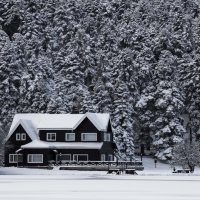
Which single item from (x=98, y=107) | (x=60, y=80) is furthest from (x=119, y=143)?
(x=60, y=80)

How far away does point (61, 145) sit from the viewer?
89375 millimetres

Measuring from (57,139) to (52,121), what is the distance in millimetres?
2849

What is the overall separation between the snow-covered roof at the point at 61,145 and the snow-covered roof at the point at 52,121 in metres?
1.59

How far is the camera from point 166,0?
139000 mm

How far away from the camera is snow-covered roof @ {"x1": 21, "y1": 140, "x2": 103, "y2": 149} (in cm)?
8788

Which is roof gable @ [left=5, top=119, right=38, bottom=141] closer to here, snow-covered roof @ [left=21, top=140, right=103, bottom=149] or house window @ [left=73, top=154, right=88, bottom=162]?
snow-covered roof @ [left=21, top=140, right=103, bottom=149]

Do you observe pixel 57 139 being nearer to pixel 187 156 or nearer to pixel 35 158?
pixel 35 158

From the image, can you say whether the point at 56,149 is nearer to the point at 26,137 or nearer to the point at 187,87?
the point at 26,137

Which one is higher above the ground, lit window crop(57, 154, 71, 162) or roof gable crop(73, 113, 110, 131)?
roof gable crop(73, 113, 110, 131)

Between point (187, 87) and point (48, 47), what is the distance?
1157 inches

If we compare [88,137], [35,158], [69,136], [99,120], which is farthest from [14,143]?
[99,120]

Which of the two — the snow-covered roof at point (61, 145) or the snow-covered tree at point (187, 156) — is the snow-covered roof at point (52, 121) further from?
the snow-covered tree at point (187, 156)

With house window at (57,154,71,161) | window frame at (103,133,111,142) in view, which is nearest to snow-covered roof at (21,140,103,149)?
house window at (57,154,71,161)

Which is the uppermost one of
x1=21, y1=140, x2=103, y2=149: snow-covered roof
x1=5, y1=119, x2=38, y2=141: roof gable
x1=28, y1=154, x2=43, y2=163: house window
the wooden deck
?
x1=5, y1=119, x2=38, y2=141: roof gable
